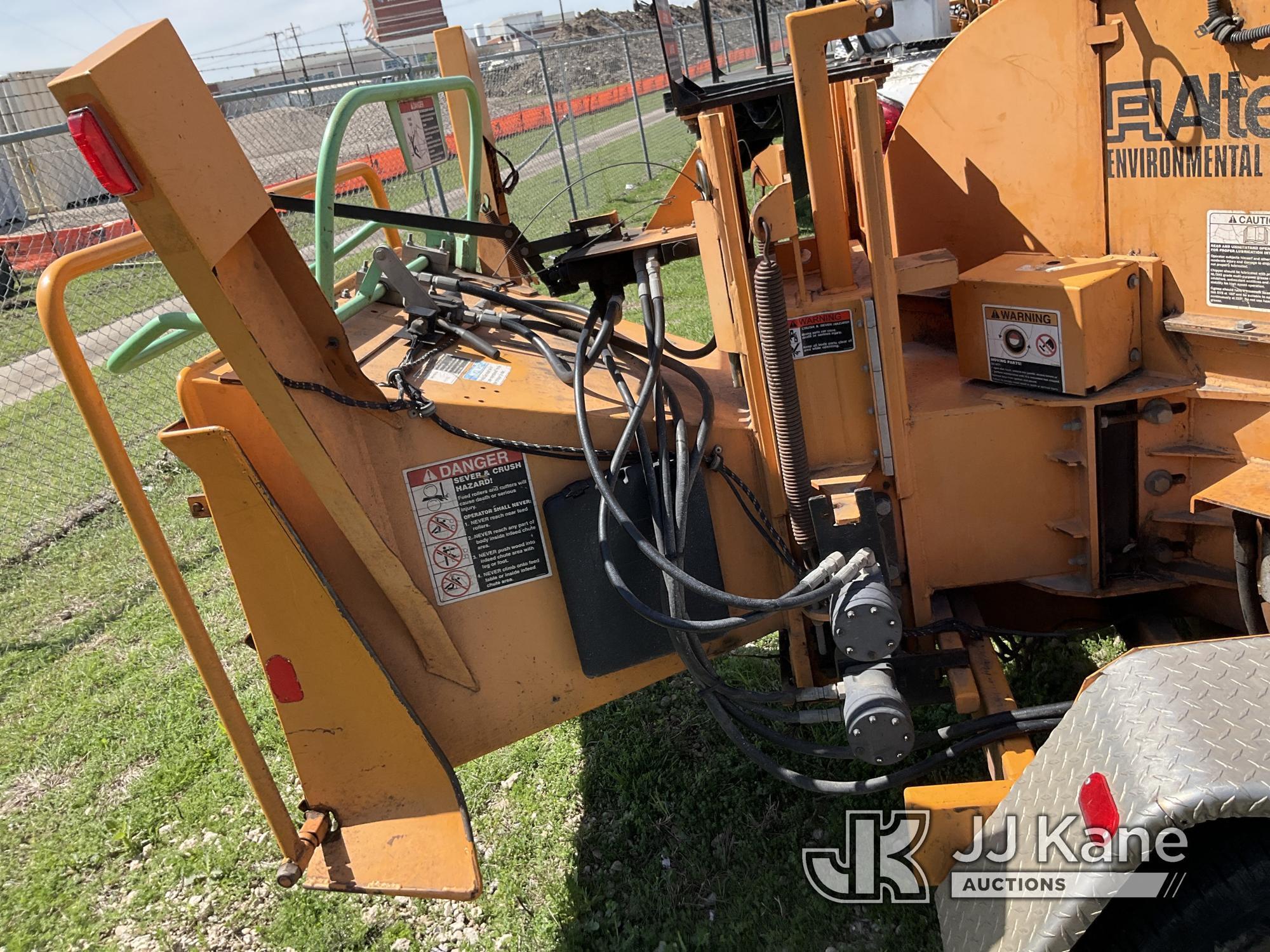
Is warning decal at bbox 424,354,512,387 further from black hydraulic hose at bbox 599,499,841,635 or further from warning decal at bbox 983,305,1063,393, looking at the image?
warning decal at bbox 983,305,1063,393

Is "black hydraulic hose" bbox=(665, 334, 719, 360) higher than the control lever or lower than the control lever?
lower

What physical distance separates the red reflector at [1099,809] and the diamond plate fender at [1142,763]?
1cm

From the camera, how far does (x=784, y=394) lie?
226cm

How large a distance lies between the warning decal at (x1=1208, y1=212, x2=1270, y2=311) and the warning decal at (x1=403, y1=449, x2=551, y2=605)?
169cm

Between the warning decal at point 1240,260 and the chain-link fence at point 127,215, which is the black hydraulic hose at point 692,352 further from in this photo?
the warning decal at point 1240,260

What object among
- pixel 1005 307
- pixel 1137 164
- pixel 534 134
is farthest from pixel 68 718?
pixel 534 134

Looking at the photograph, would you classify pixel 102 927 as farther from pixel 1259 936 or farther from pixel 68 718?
pixel 1259 936

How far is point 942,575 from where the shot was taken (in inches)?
105

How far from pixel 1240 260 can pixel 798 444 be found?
3.51ft

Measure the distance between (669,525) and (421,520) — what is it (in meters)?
0.61

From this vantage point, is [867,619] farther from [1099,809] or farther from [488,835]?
[488,835]

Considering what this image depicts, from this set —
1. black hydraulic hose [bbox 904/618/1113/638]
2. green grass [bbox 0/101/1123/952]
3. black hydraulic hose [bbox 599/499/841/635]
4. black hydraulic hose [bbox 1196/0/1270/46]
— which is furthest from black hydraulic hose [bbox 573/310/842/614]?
black hydraulic hose [bbox 1196/0/1270/46]

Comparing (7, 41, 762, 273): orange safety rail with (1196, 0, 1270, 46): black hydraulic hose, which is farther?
(7, 41, 762, 273): orange safety rail

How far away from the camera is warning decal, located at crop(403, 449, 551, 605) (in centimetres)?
239
